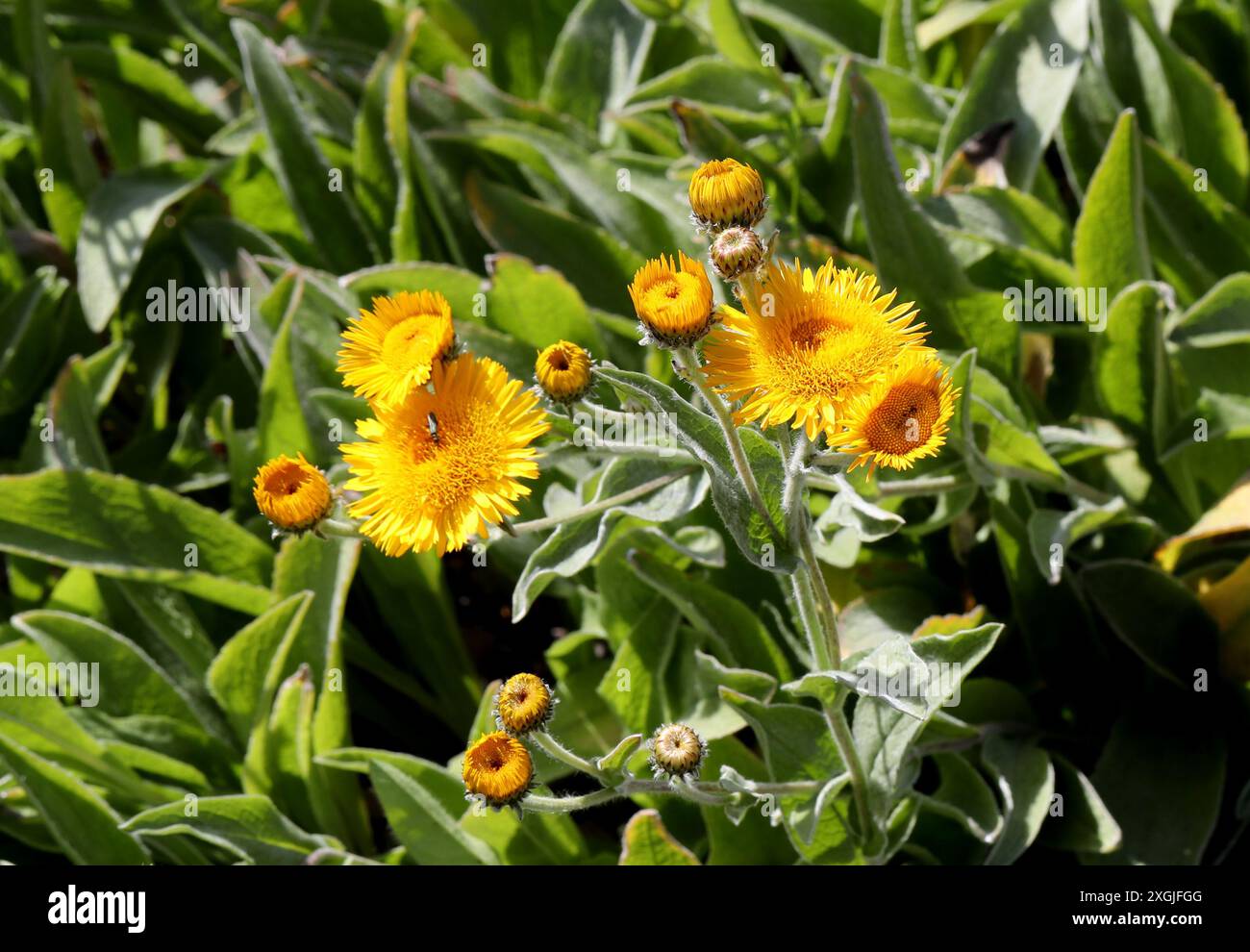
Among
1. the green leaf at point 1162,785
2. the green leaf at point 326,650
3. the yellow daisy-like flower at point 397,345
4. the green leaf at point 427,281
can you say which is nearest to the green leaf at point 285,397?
the green leaf at point 427,281

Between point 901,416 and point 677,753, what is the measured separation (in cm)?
56

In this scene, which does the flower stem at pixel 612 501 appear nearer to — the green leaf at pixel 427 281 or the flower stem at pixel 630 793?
the flower stem at pixel 630 793

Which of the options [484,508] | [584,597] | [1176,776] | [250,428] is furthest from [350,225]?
[1176,776]

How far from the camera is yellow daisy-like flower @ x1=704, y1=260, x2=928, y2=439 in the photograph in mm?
1610

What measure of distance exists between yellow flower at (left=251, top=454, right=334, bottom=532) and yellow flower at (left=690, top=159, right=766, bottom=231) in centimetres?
65

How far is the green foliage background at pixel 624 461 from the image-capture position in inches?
96.7

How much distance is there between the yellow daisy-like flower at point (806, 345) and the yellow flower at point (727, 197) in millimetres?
100

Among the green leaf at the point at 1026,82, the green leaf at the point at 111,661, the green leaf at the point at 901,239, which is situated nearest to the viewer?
the green leaf at the point at 901,239

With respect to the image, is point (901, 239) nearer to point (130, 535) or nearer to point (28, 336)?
point (130, 535)

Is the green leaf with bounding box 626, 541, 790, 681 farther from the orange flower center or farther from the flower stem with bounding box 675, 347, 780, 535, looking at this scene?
the orange flower center

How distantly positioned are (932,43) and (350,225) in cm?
163

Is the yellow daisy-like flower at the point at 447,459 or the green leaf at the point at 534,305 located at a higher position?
the green leaf at the point at 534,305

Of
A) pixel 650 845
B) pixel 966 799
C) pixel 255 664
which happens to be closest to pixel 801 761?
pixel 650 845
